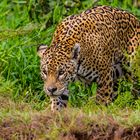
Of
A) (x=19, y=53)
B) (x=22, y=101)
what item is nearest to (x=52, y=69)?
(x=22, y=101)

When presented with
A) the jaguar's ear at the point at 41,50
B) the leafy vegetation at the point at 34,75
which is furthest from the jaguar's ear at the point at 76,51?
the leafy vegetation at the point at 34,75

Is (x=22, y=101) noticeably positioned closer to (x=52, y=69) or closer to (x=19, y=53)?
(x=52, y=69)

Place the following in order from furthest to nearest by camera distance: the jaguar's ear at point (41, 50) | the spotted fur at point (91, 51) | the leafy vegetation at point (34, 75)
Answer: the jaguar's ear at point (41, 50)
the spotted fur at point (91, 51)
the leafy vegetation at point (34, 75)

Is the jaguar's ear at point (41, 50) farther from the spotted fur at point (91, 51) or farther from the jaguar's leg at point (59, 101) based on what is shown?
the jaguar's leg at point (59, 101)

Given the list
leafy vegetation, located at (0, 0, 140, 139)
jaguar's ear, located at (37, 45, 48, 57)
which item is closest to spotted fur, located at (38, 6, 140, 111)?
jaguar's ear, located at (37, 45, 48, 57)

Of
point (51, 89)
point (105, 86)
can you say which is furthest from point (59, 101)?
point (105, 86)

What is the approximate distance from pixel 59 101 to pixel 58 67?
0.43 m

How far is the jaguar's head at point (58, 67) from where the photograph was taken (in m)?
8.73

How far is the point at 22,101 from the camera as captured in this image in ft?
28.8

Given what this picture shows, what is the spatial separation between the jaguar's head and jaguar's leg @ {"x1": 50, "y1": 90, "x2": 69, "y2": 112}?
0.17 metres

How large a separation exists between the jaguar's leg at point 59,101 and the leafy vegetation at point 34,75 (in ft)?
0.28

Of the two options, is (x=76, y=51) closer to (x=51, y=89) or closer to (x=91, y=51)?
(x=91, y=51)

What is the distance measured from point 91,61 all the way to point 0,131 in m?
1.99

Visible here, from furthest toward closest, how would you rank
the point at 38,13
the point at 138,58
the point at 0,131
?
1. the point at 38,13
2. the point at 138,58
3. the point at 0,131
